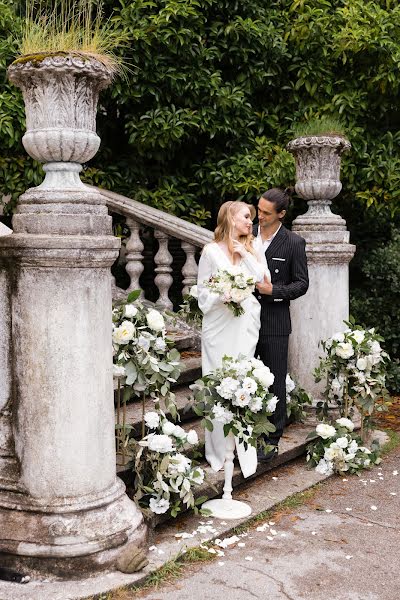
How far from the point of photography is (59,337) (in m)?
3.50

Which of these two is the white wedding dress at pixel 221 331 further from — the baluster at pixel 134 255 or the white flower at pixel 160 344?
the baluster at pixel 134 255

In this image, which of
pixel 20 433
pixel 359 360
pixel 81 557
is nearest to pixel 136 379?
pixel 20 433

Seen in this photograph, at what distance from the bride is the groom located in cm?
31

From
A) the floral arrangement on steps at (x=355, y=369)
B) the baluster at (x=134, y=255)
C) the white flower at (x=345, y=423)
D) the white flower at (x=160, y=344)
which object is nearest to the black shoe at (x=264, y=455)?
the white flower at (x=345, y=423)

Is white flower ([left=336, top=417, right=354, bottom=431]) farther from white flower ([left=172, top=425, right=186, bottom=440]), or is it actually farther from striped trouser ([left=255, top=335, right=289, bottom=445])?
white flower ([left=172, top=425, right=186, bottom=440])

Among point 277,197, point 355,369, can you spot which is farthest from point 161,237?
point 355,369

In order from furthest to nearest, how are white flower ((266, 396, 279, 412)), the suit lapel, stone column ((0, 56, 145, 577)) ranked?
1. the suit lapel
2. white flower ((266, 396, 279, 412))
3. stone column ((0, 56, 145, 577))

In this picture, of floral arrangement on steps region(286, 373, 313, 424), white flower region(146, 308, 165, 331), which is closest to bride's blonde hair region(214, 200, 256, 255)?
white flower region(146, 308, 165, 331)

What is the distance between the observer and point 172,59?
7.04 metres

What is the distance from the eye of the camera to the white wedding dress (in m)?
4.75

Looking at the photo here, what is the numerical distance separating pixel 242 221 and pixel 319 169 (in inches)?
71.0

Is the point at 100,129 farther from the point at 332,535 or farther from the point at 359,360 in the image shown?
the point at 332,535

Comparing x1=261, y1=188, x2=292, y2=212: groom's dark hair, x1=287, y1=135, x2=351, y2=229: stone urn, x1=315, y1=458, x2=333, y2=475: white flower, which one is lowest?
x1=315, y1=458, x2=333, y2=475: white flower

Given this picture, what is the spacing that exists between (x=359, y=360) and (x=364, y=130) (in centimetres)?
310
